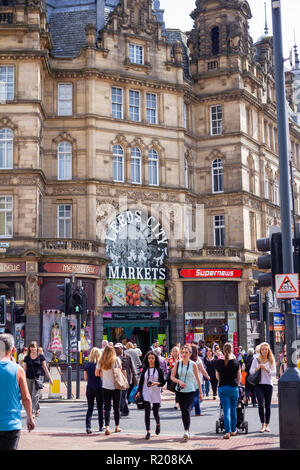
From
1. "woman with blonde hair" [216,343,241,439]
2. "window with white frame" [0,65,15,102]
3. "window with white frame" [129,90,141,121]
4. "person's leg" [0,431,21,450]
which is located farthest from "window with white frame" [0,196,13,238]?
"person's leg" [0,431,21,450]

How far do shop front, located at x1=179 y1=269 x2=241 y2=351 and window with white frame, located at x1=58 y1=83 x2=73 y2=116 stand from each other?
11.0 m

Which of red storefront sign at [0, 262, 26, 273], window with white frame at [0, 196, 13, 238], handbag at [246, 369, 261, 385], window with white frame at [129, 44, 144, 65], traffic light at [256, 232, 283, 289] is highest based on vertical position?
window with white frame at [129, 44, 144, 65]

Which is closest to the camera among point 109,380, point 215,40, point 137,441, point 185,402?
point 137,441

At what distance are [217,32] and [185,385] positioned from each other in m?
36.0

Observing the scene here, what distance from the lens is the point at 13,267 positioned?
33.2m

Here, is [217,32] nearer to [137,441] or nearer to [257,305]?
[257,305]

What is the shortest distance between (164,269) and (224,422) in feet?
83.8

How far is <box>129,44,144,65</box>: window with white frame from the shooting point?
40.1m

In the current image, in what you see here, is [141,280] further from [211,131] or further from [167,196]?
[211,131]

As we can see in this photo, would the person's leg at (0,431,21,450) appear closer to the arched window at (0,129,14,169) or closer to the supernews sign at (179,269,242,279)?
the arched window at (0,129,14,169)

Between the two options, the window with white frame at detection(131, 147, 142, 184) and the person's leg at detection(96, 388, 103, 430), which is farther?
the window with white frame at detection(131, 147, 142, 184)

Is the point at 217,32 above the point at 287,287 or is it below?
above

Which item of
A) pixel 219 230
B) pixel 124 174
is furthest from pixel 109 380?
pixel 219 230

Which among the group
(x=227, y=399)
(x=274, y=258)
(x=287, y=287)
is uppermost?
(x=274, y=258)
